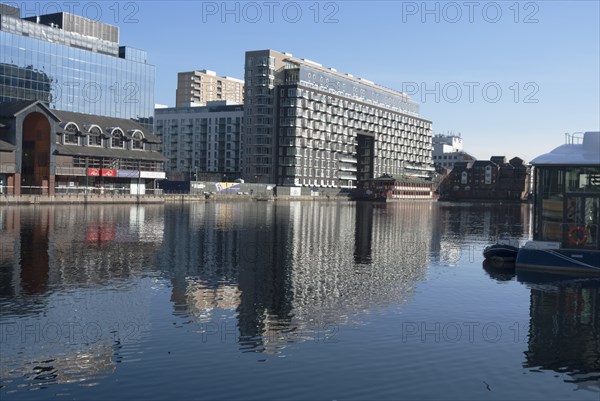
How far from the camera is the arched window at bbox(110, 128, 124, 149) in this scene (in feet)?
498

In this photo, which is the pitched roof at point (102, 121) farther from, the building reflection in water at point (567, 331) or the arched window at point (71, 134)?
the building reflection in water at point (567, 331)

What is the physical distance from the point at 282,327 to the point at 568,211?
26.3 meters

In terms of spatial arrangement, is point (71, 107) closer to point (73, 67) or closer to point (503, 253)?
point (73, 67)

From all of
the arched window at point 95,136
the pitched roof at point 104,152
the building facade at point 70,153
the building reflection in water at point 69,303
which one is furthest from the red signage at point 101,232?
the arched window at point 95,136

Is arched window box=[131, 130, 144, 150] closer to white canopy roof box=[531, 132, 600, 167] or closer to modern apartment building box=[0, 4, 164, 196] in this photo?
modern apartment building box=[0, 4, 164, 196]

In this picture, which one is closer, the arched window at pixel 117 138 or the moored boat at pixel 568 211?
the moored boat at pixel 568 211

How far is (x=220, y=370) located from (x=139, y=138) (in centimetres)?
14473

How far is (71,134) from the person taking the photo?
14025cm

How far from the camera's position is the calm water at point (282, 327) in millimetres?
19906

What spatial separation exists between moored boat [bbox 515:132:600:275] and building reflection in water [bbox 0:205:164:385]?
92.9 ft

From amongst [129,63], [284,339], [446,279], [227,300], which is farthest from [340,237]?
[129,63]

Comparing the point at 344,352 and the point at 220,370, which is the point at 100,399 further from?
the point at 344,352

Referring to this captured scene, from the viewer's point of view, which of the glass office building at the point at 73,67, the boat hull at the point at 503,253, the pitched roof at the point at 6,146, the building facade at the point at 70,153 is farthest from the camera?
the glass office building at the point at 73,67

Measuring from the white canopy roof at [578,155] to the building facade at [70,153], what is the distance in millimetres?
104165
